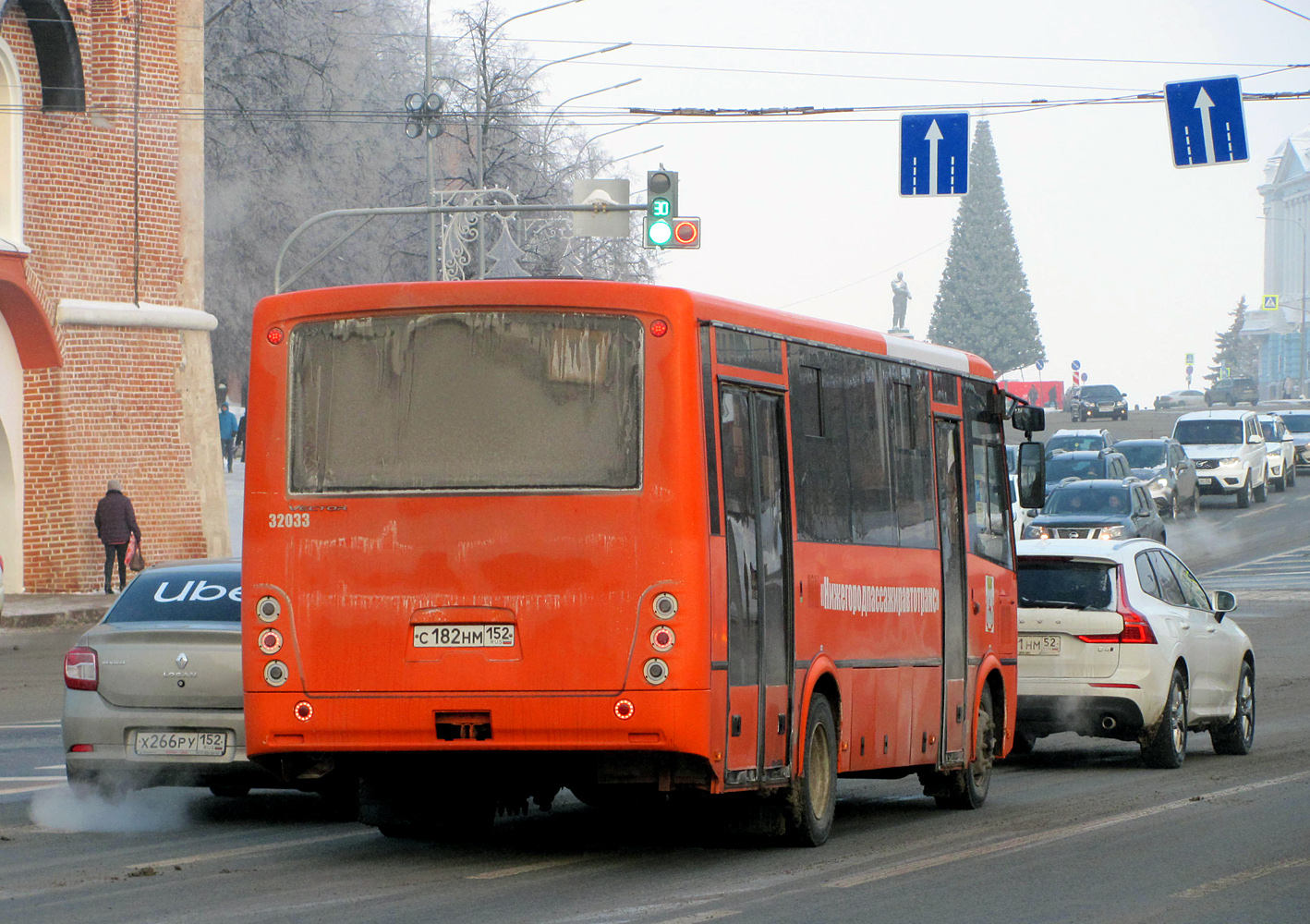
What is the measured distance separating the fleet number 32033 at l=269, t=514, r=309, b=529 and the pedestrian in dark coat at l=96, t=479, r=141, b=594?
21.3 m

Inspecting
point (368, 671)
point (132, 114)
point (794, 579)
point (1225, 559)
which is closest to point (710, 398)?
point (794, 579)

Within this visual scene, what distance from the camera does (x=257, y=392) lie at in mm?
9438

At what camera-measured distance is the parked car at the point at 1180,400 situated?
113 meters

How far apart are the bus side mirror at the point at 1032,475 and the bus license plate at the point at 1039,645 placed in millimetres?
1445

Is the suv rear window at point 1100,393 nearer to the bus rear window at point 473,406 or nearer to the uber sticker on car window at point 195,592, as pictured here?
the uber sticker on car window at point 195,592

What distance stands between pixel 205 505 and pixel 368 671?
2463 centimetres

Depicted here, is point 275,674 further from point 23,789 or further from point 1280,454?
point 1280,454

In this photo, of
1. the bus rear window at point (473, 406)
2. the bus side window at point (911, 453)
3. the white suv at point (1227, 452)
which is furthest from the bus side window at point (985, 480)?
the white suv at point (1227, 452)

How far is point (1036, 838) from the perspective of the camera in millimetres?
10664

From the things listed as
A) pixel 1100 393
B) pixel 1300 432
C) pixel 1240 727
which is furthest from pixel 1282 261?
pixel 1240 727

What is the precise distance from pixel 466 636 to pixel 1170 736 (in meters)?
7.31

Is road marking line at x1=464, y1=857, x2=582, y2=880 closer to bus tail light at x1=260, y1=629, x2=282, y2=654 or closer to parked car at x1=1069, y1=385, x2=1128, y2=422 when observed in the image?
bus tail light at x1=260, y1=629, x2=282, y2=654

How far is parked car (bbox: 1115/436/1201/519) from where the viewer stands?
45.0 meters

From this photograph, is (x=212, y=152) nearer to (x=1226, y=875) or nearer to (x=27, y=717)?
(x=27, y=717)
